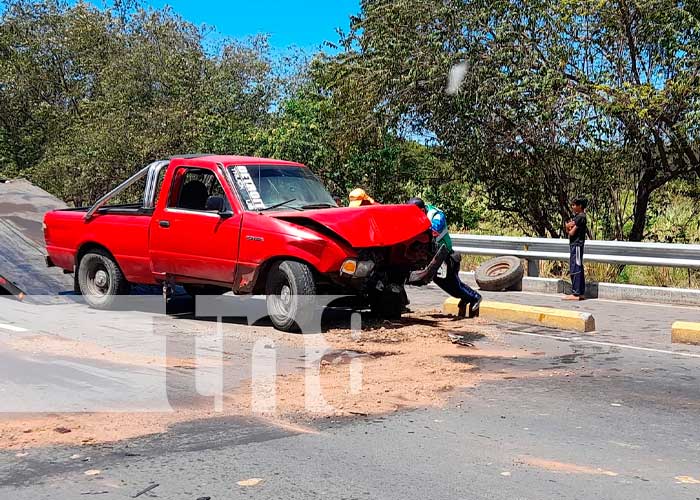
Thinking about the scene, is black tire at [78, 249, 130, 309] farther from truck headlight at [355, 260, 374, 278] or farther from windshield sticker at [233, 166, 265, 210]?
truck headlight at [355, 260, 374, 278]

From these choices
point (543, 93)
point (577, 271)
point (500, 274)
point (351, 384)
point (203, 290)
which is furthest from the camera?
point (543, 93)

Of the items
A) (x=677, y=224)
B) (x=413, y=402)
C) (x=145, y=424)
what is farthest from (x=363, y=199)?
(x=677, y=224)

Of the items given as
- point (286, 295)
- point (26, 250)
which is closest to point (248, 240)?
point (286, 295)

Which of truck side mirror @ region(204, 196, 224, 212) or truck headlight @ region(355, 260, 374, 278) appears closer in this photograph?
truck headlight @ region(355, 260, 374, 278)

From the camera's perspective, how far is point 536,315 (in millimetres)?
10484

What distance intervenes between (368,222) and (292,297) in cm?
123

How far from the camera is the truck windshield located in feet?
33.2

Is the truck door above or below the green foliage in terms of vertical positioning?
below

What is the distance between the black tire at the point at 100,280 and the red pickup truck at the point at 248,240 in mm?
14

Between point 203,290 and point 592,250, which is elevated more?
point 592,250

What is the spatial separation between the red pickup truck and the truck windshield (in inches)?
0.6

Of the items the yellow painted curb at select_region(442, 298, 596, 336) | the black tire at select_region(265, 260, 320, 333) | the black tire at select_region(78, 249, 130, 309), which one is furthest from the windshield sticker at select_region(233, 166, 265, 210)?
the yellow painted curb at select_region(442, 298, 596, 336)

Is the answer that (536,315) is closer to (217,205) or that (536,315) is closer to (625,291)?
(625,291)

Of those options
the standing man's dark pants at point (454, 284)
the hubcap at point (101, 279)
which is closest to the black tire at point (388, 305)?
the standing man's dark pants at point (454, 284)
